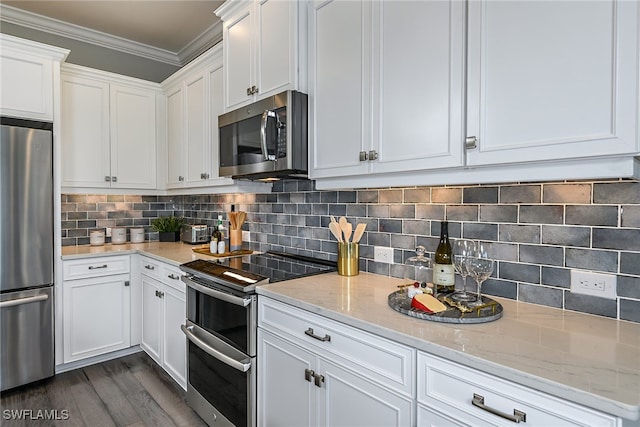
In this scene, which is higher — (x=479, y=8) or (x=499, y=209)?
(x=479, y=8)

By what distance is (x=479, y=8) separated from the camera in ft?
4.02

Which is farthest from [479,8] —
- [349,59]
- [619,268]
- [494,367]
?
[494,367]

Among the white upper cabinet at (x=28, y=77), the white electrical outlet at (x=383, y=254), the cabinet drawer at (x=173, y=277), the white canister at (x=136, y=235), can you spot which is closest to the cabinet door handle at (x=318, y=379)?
the white electrical outlet at (x=383, y=254)

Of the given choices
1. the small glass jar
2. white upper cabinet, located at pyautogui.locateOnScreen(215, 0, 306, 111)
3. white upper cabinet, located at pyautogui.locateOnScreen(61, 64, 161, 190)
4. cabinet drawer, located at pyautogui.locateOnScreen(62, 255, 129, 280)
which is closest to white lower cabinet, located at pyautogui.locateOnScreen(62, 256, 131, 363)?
cabinet drawer, located at pyautogui.locateOnScreen(62, 255, 129, 280)

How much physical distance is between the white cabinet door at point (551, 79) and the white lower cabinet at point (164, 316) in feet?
6.73

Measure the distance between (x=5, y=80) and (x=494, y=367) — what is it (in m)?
3.26

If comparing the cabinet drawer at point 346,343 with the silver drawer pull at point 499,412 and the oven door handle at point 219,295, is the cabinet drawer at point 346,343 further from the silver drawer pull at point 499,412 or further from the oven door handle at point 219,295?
the silver drawer pull at point 499,412

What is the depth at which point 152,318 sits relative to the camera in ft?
9.39

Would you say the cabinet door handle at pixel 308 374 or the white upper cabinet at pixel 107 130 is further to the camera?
the white upper cabinet at pixel 107 130

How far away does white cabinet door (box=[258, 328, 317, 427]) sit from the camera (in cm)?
151

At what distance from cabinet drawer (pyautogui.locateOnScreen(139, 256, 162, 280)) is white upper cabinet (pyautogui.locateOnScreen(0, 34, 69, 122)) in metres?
1.23

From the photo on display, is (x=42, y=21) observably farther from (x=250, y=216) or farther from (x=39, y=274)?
(x=250, y=216)

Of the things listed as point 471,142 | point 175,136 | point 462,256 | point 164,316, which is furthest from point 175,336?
point 471,142

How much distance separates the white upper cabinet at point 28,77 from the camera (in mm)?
2457
